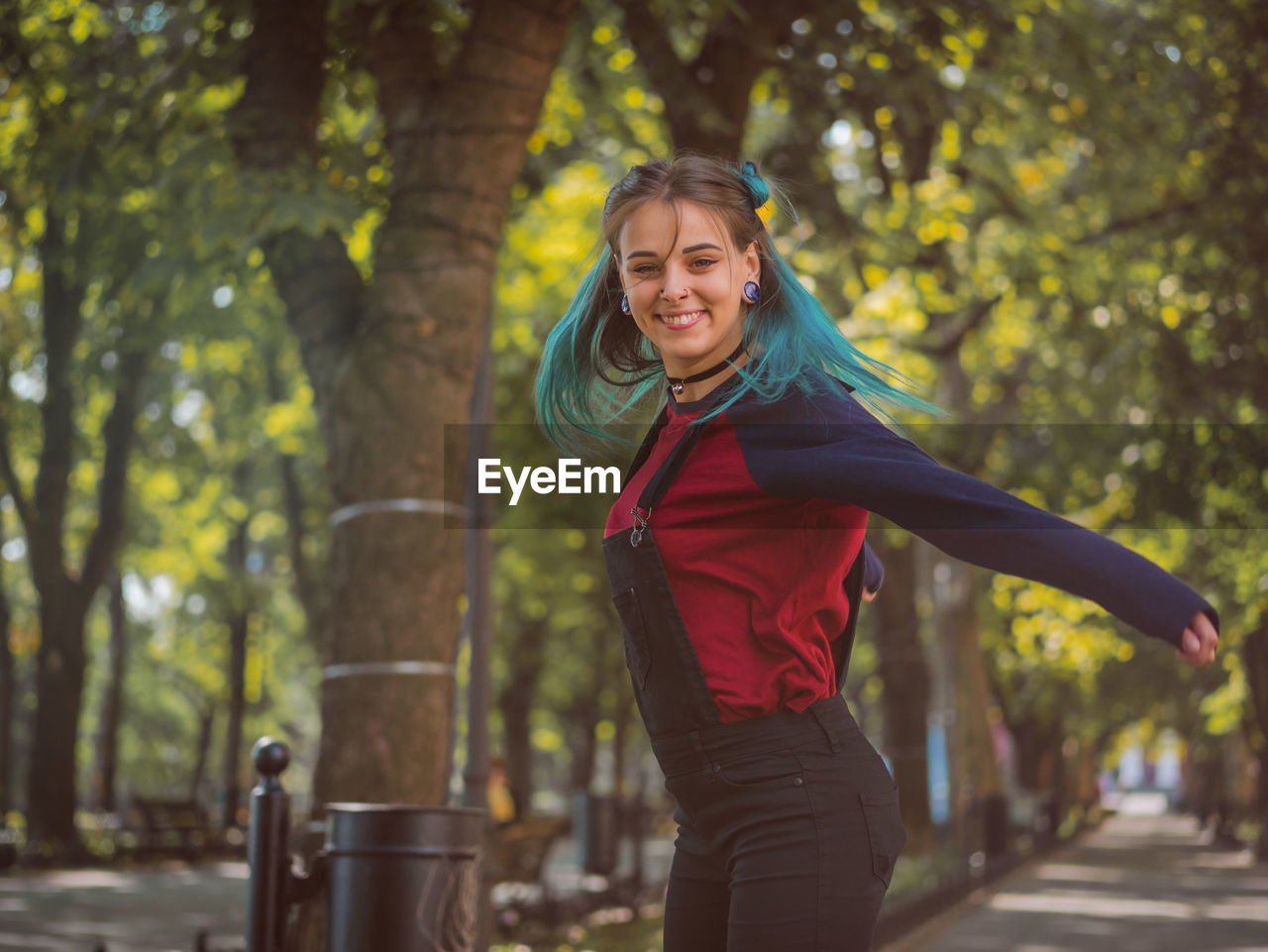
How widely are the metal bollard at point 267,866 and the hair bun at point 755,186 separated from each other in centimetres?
315

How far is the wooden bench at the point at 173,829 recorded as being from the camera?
24.8 metres

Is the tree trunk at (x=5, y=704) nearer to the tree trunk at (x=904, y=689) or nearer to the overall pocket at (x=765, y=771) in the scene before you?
the tree trunk at (x=904, y=689)

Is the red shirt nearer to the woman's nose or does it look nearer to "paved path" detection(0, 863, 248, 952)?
the woman's nose

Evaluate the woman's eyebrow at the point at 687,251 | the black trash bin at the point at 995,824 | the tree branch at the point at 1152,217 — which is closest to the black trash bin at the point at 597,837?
the tree branch at the point at 1152,217

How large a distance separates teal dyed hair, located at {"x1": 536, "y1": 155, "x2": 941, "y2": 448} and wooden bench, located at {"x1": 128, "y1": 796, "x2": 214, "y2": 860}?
2308 centimetres

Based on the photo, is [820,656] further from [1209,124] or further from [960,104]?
[1209,124]

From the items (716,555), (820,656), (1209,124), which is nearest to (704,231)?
(716,555)

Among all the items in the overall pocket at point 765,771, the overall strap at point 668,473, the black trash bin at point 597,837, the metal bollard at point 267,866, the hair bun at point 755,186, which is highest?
the hair bun at point 755,186

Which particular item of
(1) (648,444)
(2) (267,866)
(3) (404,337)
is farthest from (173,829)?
(1) (648,444)

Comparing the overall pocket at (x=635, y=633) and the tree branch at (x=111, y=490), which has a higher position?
the tree branch at (x=111, y=490)

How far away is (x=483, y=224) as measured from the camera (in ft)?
22.5

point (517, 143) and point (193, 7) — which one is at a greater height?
point (193, 7)

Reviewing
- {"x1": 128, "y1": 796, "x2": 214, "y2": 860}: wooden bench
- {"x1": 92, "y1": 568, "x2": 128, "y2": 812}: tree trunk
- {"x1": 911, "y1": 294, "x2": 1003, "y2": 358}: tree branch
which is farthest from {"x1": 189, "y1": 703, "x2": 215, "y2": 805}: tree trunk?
{"x1": 911, "y1": 294, "x2": 1003, "y2": 358}: tree branch

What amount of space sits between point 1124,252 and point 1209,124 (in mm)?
2240
